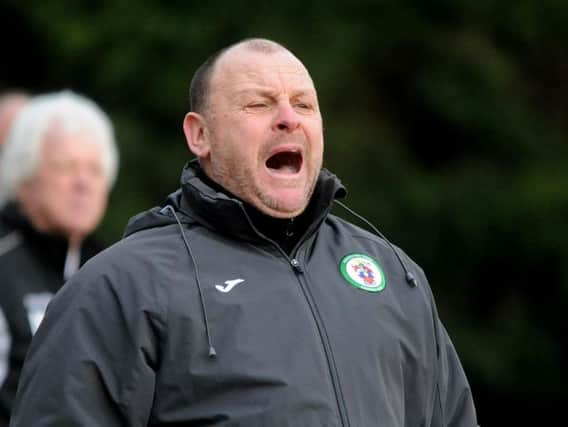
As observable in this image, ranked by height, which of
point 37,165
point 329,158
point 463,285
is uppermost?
point 37,165

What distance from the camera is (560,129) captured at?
38.4 ft

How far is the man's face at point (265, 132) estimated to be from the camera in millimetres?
3998

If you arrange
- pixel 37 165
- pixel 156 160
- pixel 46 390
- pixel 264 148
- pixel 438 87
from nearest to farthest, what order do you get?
pixel 46 390, pixel 264 148, pixel 37 165, pixel 156 160, pixel 438 87

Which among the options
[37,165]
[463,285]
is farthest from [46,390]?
[463,285]

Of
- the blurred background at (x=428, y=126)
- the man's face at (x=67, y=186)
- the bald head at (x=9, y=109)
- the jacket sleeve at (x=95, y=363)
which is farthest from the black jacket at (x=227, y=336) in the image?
the blurred background at (x=428, y=126)

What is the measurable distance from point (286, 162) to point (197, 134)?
28cm

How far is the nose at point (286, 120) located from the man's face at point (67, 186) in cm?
185

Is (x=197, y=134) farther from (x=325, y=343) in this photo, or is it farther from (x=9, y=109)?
(x=9, y=109)

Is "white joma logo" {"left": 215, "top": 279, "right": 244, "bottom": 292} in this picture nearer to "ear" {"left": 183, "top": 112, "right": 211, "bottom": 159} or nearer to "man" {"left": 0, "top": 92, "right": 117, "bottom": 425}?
"ear" {"left": 183, "top": 112, "right": 211, "bottom": 159}

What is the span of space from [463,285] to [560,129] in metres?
1.39

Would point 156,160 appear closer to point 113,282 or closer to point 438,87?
point 438,87

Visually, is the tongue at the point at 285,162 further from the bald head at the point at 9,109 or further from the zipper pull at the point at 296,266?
the bald head at the point at 9,109

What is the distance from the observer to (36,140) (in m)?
5.86

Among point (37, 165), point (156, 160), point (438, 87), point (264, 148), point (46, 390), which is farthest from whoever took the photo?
point (438, 87)
